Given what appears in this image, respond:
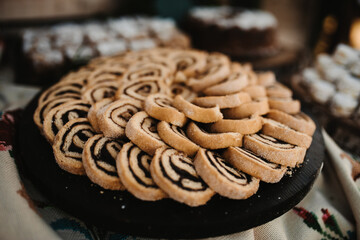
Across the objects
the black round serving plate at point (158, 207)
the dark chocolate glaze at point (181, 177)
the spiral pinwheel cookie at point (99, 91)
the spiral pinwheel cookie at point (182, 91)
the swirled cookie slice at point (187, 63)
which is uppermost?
the swirled cookie slice at point (187, 63)

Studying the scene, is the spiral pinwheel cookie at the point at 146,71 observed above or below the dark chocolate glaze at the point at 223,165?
above

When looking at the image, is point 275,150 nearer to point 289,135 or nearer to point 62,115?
point 289,135

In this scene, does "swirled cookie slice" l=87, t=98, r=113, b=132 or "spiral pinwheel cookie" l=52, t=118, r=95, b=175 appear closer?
"spiral pinwheel cookie" l=52, t=118, r=95, b=175

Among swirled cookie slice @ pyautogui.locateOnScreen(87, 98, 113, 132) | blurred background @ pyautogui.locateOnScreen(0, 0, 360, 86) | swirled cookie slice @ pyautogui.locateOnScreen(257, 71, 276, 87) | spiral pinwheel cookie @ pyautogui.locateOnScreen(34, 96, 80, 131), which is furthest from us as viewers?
blurred background @ pyautogui.locateOnScreen(0, 0, 360, 86)

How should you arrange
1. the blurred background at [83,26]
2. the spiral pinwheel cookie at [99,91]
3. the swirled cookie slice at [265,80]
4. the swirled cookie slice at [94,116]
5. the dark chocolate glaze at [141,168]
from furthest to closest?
the blurred background at [83,26], the swirled cookie slice at [265,80], the spiral pinwheel cookie at [99,91], the swirled cookie slice at [94,116], the dark chocolate glaze at [141,168]

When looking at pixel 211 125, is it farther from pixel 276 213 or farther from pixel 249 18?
pixel 249 18

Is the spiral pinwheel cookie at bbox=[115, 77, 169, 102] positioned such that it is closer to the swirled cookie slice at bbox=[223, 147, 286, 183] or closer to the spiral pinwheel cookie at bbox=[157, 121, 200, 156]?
the spiral pinwheel cookie at bbox=[157, 121, 200, 156]

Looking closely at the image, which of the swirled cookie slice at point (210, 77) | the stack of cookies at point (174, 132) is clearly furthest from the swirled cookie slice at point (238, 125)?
the swirled cookie slice at point (210, 77)

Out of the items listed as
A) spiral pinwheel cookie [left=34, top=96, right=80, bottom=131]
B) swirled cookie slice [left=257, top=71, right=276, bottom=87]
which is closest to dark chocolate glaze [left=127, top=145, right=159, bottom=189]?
spiral pinwheel cookie [left=34, top=96, right=80, bottom=131]

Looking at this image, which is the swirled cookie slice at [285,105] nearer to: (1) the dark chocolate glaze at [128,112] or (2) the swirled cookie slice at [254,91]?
(2) the swirled cookie slice at [254,91]
